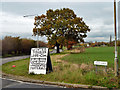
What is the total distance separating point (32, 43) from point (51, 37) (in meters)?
12.1

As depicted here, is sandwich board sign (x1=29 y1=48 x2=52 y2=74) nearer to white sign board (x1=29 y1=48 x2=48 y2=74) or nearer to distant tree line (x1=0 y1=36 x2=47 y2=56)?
white sign board (x1=29 y1=48 x2=48 y2=74)

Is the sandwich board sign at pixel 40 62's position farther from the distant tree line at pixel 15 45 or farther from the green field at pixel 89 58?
the distant tree line at pixel 15 45

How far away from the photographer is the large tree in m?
32.7

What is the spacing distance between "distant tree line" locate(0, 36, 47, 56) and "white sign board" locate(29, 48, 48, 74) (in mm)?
25343

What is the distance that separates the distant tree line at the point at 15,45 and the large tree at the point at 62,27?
237 inches

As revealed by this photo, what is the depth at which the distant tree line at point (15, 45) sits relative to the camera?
33666mm

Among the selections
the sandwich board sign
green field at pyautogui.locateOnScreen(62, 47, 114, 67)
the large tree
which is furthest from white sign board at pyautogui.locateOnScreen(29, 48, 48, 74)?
the large tree

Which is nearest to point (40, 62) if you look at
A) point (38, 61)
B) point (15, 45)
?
point (38, 61)

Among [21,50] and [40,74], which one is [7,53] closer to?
[21,50]

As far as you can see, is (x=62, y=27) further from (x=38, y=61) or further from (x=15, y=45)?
(x=38, y=61)

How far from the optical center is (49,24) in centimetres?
3516

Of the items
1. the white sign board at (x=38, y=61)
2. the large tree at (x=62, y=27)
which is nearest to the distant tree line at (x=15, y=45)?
the large tree at (x=62, y=27)

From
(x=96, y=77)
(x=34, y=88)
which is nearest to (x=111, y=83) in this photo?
(x=96, y=77)

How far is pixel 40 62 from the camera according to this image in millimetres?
9438
